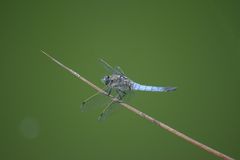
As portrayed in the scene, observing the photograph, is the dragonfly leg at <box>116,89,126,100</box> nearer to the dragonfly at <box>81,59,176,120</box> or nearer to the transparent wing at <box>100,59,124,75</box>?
the dragonfly at <box>81,59,176,120</box>

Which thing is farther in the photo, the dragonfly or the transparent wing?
the transparent wing

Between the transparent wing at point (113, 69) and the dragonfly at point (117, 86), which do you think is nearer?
the dragonfly at point (117, 86)

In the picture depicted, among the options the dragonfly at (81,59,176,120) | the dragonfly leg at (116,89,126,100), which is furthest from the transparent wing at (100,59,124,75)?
the dragonfly leg at (116,89,126,100)

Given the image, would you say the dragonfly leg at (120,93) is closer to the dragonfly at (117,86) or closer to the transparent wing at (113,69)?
the dragonfly at (117,86)

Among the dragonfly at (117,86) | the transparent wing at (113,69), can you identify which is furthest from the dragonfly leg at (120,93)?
the transparent wing at (113,69)

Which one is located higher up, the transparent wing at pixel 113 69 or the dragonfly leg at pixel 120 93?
the transparent wing at pixel 113 69

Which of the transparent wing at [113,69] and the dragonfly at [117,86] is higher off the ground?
the transparent wing at [113,69]

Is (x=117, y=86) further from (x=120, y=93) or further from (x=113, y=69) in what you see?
(x=113, y=69)

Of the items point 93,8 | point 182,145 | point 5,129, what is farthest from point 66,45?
point 182,145

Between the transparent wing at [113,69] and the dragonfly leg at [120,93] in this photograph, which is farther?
the transparent wing at [113,69]

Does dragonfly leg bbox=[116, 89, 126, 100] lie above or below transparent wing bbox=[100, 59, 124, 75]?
below

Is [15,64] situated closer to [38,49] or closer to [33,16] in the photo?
[38,49]

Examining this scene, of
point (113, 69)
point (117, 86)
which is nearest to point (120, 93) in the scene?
point (117, 86)
